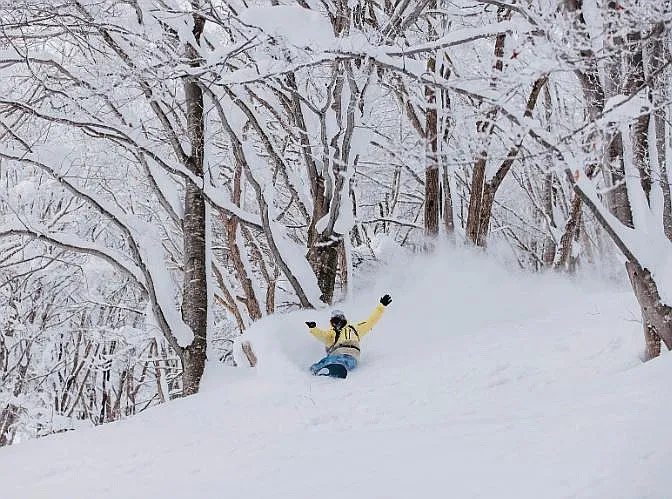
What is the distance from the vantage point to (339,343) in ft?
21.8

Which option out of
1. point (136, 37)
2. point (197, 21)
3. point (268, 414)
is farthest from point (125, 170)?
point (268, 414)

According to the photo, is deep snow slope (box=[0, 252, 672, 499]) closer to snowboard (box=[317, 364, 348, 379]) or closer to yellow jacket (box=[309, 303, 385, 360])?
snowboard (box=[317, 364, 348, 379])

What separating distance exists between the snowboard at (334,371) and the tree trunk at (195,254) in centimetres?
191

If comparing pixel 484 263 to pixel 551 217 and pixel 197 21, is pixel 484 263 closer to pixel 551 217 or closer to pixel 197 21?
pixel 551 217

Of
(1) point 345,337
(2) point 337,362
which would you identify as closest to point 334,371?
(2) point 337,362

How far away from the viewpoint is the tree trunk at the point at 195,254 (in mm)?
7371

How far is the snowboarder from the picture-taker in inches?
245

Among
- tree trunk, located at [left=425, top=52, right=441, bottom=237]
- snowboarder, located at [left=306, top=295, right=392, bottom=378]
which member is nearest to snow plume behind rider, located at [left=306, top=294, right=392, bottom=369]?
snowboarder, located at [left=306, top=295, right=392, bottom=378]

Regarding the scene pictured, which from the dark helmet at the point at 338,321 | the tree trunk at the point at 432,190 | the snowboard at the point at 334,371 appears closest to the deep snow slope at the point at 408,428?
the snowboard at the point at 334,371

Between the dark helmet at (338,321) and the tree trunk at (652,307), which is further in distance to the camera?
the dark helmet at (338,321)

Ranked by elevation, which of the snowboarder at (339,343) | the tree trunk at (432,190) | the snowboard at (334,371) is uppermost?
the tree trunk at (432,190)

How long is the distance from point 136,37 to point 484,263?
19.7 feet

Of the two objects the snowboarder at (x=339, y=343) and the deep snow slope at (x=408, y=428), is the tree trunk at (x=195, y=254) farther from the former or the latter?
the snowboarder at (x=339, y=343)

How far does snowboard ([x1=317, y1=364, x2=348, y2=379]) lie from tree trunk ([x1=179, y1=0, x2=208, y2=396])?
191 centimetres
